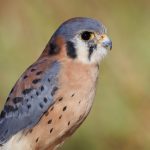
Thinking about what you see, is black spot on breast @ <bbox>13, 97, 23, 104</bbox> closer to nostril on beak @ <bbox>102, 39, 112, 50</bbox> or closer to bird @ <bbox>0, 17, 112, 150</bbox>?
bird @ <bbox>0, 17, 112, 150</bbox>

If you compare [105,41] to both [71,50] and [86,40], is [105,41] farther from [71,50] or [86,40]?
[71,50]

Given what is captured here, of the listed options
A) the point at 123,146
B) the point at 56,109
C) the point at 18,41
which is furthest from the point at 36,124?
the point at 18,41

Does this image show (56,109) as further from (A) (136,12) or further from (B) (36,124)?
(A) (136,12)

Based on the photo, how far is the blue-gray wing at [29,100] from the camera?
11031mm

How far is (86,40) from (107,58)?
370 centimetres

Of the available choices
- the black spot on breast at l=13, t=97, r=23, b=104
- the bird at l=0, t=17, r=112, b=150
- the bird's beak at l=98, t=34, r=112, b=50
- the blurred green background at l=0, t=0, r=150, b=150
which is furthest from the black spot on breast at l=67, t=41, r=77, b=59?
the blurred green background at l=0, t=0, r=150, b=150

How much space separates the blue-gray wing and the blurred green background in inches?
109

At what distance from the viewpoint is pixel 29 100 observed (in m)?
11.1

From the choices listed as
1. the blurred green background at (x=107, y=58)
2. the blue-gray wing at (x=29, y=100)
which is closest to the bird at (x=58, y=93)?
the blue-gray wing at (x=29, y=100)

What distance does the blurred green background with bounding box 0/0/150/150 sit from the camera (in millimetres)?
14171

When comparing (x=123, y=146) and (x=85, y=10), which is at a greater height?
(x=85, y=10)

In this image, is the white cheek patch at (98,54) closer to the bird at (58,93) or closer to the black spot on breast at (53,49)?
the bird at (58,93)

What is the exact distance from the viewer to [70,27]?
11.1 m

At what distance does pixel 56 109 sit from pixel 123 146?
3.32 m
